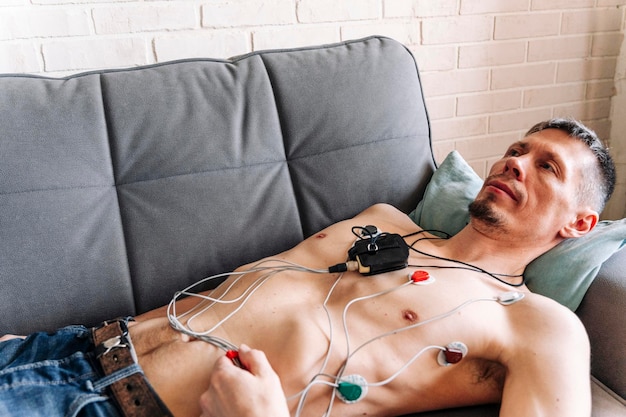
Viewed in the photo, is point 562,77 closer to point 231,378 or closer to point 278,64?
point 278,64

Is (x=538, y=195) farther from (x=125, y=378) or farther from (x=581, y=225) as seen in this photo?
(x=125, y=378)

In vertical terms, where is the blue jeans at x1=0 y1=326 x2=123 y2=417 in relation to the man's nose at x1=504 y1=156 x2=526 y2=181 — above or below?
below

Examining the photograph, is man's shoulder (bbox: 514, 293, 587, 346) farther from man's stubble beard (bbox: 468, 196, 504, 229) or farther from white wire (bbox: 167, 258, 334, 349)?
white wire (bbox: 167, 258, 334, 349)

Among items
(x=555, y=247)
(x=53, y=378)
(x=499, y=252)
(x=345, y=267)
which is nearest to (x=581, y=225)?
(x=555, y=247)

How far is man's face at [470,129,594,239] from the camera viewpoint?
118 centimetres

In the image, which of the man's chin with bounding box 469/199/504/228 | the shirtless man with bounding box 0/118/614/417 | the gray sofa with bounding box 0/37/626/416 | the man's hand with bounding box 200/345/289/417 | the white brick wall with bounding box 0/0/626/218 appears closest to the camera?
the man's hand with bounding box 200/345/289/417

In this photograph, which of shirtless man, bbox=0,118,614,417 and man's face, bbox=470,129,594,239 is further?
man's face, bbox=470,129,594,239

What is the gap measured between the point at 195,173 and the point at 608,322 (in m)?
0.95

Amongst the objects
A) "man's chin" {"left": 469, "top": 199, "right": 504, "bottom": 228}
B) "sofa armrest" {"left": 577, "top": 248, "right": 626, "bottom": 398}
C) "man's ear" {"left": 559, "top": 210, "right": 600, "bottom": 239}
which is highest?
"man's chin" {"left": 469, "top": 199, "right": 504, "bottom": 228}

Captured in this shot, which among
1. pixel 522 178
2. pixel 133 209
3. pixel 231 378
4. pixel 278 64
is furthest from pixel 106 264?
pixel 522 178

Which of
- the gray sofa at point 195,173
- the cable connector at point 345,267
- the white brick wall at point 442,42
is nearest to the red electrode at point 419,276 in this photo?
the cable connector at point 345,267

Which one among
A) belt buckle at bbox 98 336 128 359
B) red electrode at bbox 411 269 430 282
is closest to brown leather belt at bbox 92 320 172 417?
belt buckle at bbox 98 336 128 359

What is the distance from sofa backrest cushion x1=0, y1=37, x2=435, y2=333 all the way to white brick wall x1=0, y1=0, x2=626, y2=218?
1.09ft

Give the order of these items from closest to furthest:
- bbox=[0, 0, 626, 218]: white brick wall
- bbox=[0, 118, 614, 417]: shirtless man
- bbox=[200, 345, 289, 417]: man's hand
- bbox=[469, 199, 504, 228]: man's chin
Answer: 1. bbox=[200, 345, 289, 417]: man's hand
2. bbox=[0, 118, 614, 417]: shirtless man
3. bbox=[469, 199, 504, 228]: man's chin
4. bbox=[0, 0, 626, 218]: white brick wall
